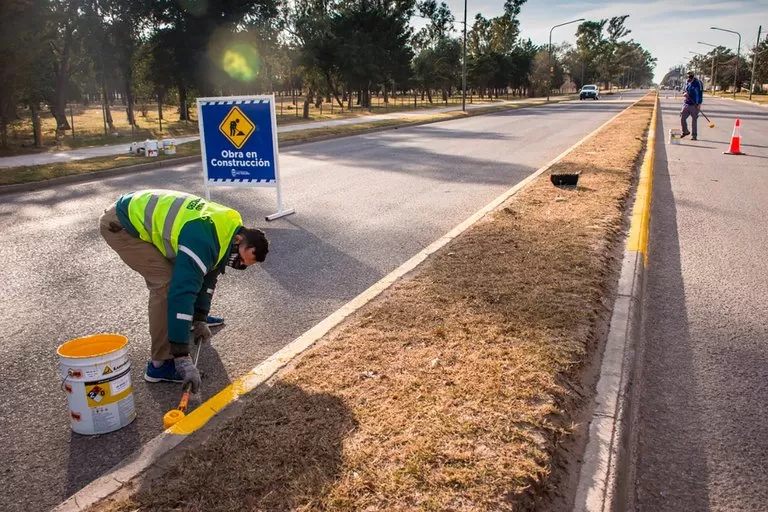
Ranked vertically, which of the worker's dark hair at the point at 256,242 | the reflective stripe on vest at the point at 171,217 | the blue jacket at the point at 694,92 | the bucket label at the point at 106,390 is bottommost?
the bucket label at the point at 106,390

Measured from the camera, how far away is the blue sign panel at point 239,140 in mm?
8008

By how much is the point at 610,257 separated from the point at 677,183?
19.1ft

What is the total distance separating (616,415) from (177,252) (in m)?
2.51

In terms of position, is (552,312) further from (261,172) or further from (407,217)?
(261,172)

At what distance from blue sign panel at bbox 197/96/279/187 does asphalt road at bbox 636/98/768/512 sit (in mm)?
5113

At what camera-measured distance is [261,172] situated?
8.23 metres

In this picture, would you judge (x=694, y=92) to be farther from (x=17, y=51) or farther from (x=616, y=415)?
(x=17, y=51)

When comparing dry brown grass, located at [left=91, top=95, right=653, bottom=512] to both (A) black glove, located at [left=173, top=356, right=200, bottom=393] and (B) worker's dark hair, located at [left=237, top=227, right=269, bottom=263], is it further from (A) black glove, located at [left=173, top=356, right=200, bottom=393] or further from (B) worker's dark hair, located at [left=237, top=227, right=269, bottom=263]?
(B) worker's dark hair, located at [left=237, top=227, right=269, bottom=263]

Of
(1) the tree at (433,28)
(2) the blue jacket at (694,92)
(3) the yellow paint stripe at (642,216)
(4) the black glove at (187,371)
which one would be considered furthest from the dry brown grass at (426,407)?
(1) the tree at (433,28)

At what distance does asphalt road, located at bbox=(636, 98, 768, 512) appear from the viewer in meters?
2.72

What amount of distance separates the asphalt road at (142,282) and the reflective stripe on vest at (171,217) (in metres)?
0.87

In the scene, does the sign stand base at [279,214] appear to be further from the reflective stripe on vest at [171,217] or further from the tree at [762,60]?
the tree at [762,60]

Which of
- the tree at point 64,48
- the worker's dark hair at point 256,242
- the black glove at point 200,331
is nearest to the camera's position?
the worker's dark hair at point 256,242

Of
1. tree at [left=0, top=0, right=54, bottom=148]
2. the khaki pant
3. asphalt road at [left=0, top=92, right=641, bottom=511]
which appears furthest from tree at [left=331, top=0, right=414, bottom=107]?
the khaki pant
